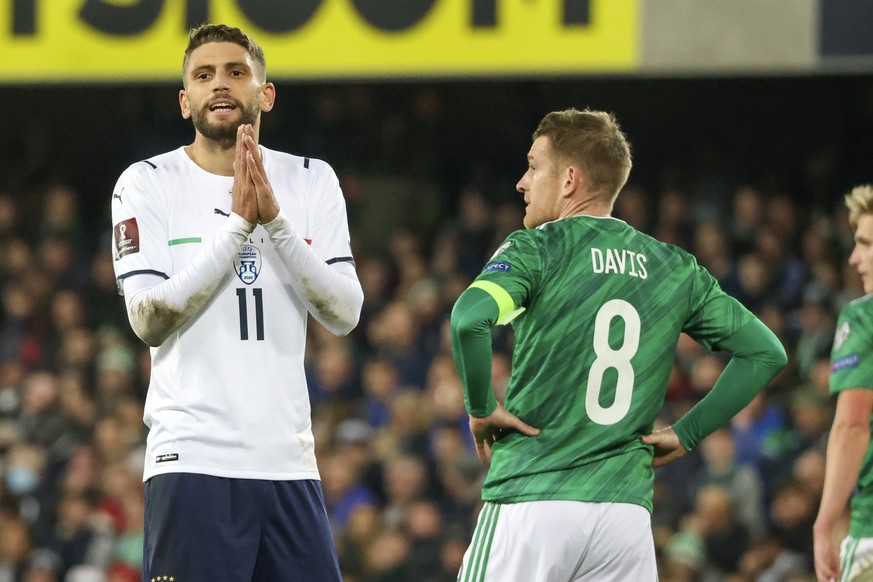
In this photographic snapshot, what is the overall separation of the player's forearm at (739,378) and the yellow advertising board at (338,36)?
5.78 metres

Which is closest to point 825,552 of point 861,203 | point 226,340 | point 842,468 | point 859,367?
point 842,468

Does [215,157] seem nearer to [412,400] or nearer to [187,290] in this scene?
[187,290]

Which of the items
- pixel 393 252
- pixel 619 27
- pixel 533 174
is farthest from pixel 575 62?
pixel 533 174

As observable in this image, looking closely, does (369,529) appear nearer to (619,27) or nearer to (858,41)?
(619,27)

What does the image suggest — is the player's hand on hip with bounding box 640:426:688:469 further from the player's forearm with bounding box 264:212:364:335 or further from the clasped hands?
the clasped hands

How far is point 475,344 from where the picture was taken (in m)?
3.54

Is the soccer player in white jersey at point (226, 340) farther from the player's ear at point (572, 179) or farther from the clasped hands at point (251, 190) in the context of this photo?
the player's ear at point (572, 179)

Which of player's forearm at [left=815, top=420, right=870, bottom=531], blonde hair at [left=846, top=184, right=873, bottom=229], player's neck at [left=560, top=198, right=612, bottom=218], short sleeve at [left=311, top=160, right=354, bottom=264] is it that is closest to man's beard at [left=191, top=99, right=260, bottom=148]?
short sleeve at [left=311, top=160, right=354, bottom=264]

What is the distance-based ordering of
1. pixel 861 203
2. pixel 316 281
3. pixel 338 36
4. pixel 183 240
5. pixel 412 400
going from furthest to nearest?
pixel 412 400, pixel 338 36, pixel 861 203, pixel 183 240, pixel 316 281

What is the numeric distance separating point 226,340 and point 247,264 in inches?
8.6

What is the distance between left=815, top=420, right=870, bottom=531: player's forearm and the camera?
452 cm

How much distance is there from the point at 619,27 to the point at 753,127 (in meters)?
4.58

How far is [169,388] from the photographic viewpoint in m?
3.77

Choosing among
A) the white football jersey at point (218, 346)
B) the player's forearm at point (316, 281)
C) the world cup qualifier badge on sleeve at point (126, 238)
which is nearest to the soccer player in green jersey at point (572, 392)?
the player's forearm at point (316, 281)
